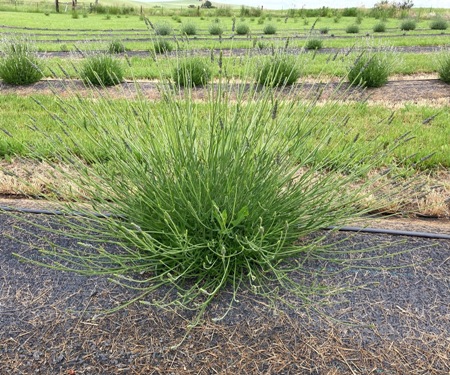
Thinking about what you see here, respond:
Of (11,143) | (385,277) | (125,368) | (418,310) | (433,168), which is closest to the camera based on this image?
(125,368)

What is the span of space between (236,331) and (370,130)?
3.57 meters

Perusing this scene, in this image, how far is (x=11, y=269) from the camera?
97.4 inches

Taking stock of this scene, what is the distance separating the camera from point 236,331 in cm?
202

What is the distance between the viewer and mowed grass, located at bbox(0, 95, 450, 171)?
13.7ft

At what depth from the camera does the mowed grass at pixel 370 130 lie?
4.18m

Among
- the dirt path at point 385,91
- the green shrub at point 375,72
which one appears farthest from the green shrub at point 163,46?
the green shrub at point 375,72

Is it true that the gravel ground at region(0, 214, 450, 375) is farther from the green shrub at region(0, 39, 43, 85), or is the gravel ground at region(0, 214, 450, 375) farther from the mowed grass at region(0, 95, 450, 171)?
the green shrub at region(0, 39, 43, 85)

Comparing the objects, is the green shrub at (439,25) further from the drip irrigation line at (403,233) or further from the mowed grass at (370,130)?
the drip irrigation line at (403,233)

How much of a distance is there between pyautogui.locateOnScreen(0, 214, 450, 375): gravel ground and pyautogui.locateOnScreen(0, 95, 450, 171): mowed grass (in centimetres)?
161

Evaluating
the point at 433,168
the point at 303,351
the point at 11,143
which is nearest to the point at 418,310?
the point at 303,351

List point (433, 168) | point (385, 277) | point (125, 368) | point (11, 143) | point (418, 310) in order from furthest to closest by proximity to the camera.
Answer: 1. point (11, 143)
2. point (433, 168)
3. point (385, 277)
4. point (418, 310)
5. point (125, 368)

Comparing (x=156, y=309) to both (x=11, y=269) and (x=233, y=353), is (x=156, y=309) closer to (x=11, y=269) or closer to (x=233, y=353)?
(x=233, y=353)

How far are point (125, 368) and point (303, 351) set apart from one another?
29.6 inches

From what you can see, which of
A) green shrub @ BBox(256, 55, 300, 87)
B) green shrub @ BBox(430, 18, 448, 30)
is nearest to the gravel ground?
green shrub @ BBox(256, 55, 300, 87)
